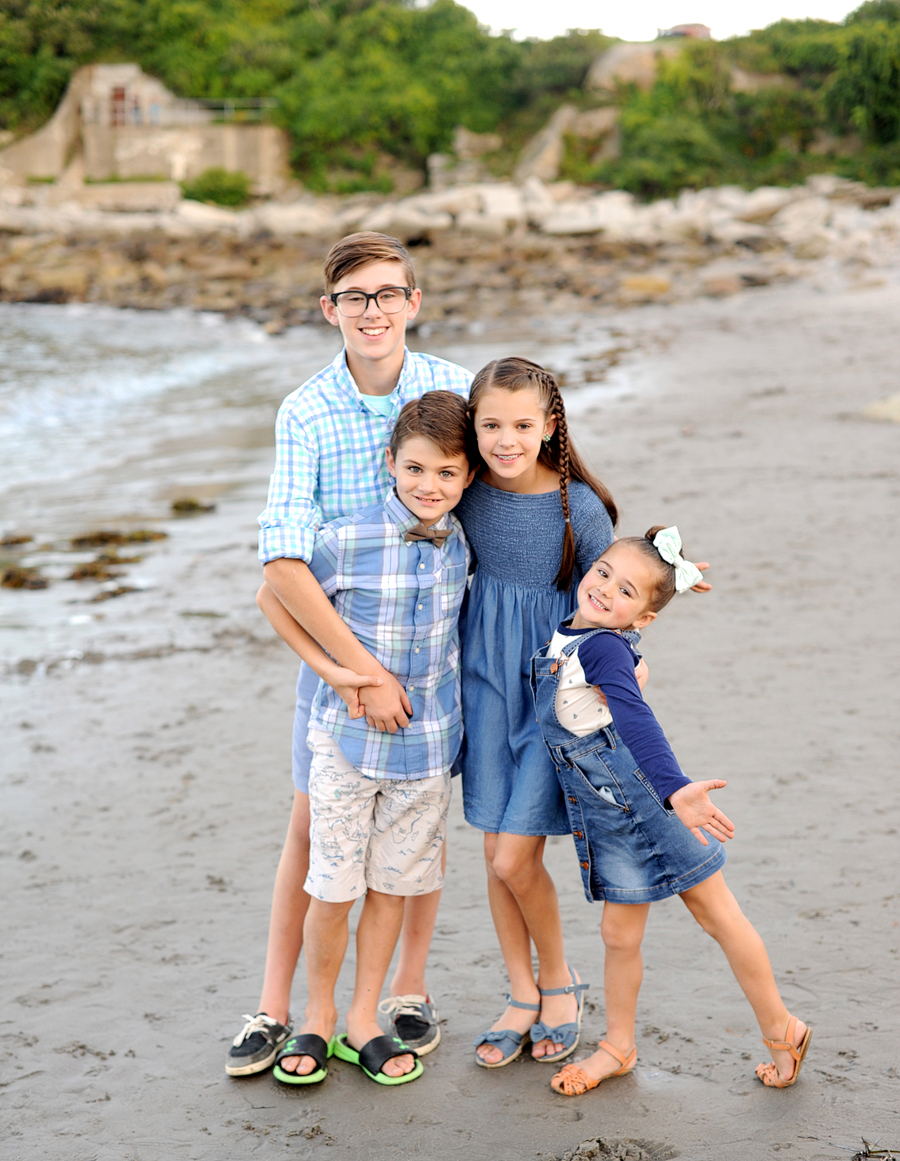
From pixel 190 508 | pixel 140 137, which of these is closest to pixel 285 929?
pixel 190 508

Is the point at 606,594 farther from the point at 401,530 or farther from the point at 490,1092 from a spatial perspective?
the point at 490,1092

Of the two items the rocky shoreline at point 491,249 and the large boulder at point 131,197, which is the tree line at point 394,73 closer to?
the rocky shoreline at point 491,249

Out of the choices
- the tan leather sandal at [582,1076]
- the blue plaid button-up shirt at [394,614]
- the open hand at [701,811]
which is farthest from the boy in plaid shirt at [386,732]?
the open hand at [701,811]

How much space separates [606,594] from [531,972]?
1033 millimetres

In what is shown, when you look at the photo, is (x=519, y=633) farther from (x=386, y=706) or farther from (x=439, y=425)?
(x=439, y=425)

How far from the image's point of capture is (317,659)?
7.91 feet

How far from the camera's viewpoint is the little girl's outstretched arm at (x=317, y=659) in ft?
7.80

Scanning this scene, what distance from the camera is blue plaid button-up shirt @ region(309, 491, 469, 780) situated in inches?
95.6

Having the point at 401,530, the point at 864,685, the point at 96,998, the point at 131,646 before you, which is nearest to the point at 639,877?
the point at 401,530

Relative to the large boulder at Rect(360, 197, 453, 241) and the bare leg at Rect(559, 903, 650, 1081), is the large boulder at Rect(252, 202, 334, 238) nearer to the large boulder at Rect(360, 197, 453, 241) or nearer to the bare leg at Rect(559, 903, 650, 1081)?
the large boulder at Rect(360, 197, 453, 241)

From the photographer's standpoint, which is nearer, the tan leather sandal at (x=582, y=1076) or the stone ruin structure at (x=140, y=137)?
the tan leather sandal at (x=582, y=1076)

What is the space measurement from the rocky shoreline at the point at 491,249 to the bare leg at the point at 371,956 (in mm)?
17057

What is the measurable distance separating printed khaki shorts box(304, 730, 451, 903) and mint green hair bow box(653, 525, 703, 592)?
0.73 m

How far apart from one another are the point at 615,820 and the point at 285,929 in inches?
36.1
